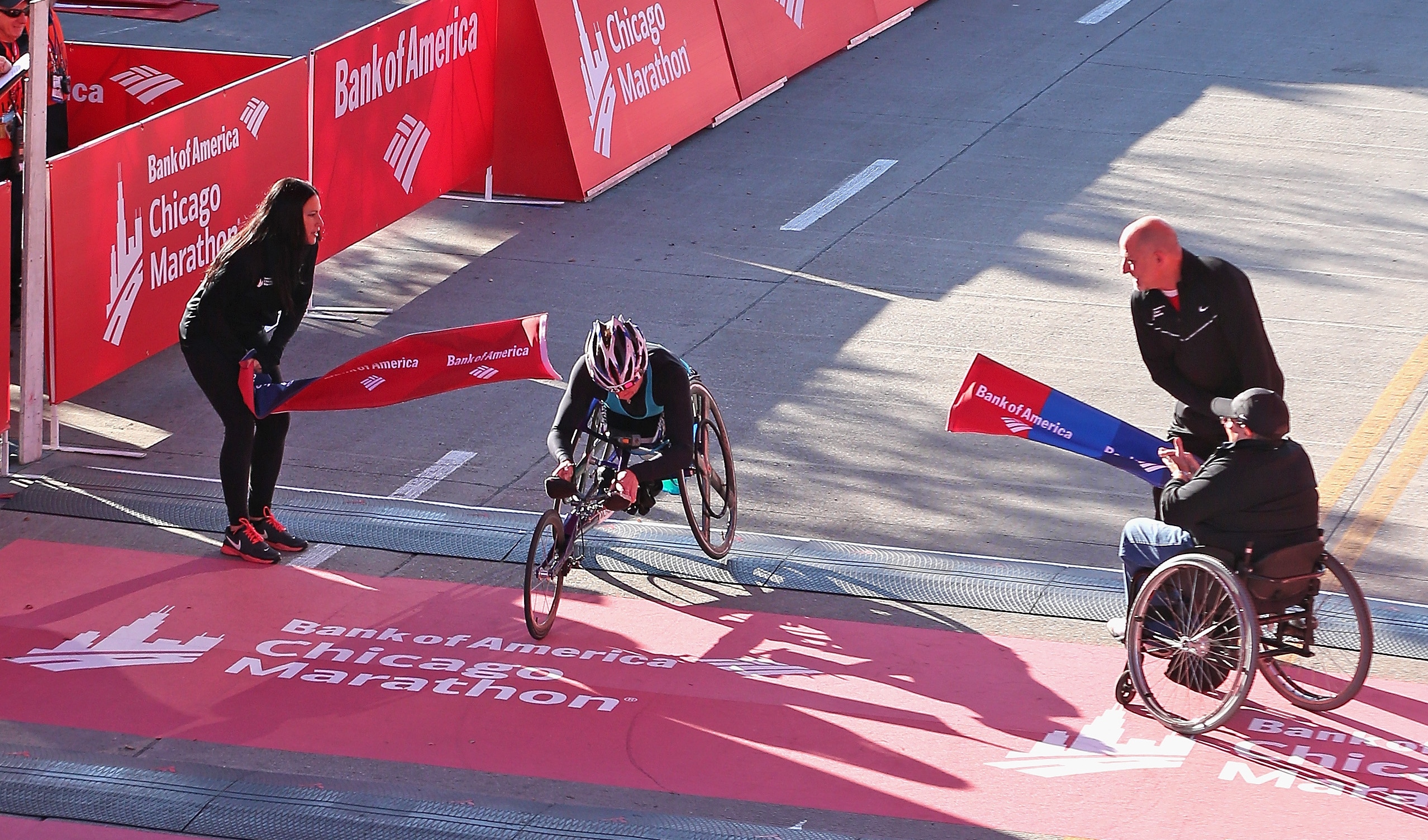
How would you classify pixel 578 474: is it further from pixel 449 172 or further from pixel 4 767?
pixel 449 172

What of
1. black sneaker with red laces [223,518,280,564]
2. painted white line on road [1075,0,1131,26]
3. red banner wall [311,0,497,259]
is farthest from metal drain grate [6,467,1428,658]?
painted white line on road [1075,0,1131,26]

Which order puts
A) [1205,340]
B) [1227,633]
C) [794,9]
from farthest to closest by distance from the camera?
[794,9]
[1205,340]
[1227,633]

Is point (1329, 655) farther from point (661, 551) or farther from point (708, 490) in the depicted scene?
point (661, 551)

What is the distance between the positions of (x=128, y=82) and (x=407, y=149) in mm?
2311

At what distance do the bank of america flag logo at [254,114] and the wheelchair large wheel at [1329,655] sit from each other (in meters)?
7.55

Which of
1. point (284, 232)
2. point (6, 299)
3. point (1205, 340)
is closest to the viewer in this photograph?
point (1205, 340)

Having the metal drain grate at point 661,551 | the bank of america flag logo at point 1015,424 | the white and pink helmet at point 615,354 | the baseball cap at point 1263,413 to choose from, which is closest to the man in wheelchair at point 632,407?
the white and pink helmet at point 615,354

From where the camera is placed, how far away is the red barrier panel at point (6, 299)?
29.3 ft

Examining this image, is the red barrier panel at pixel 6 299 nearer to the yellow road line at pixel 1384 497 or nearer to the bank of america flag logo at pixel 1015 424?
the bank of america flag logo at pixel 1015 424

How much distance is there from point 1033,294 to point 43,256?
709cm

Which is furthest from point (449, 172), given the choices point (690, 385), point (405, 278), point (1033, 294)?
point (690, 385)

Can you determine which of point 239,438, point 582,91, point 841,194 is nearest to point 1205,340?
point 239,438

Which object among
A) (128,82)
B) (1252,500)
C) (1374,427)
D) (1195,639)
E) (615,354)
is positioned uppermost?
(615,354)

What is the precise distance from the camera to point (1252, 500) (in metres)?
6.39
